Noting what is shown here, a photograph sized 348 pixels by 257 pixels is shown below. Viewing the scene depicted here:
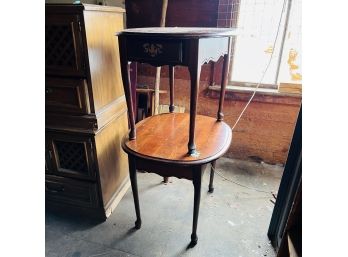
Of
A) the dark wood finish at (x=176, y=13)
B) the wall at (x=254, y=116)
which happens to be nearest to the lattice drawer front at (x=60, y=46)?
the dark wood finish at (x=176, y=13)

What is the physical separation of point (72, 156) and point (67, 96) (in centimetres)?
37

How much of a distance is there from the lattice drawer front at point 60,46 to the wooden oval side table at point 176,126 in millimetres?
274

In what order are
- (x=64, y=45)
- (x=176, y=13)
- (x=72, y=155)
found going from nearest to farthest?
(x=64, y=45), (x=72, y=155), (x=176, y=13)

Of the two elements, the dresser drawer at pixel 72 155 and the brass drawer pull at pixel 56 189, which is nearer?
the dresser drawer at pixel 72 155

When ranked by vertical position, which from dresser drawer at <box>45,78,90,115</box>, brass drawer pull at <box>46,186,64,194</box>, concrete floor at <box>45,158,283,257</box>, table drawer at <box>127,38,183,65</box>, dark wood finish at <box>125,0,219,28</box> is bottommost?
concrete floor at <box>45,158,283,257</box>

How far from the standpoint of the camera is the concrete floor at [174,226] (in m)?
1.36

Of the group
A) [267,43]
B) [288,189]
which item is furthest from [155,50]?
[267,43]

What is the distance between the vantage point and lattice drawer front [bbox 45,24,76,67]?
3.80 feet

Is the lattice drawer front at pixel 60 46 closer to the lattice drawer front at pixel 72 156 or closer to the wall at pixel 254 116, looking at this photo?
the lattice drawer front at pixel 72 156

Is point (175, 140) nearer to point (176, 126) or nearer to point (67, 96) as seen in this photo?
point (176, 126)

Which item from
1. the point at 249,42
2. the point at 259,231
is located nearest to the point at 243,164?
the point at 259,231

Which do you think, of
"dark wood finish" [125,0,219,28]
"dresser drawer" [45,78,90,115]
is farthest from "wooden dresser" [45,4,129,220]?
"dark wood finish" [125,0,219,28]

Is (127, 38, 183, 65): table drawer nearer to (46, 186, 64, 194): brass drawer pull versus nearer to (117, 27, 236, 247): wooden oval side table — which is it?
(117, 27, 236, 247): wooden oval side table

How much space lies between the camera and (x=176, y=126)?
150cm
